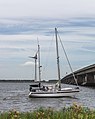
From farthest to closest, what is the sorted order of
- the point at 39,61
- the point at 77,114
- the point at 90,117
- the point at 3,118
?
the point at 39,61 → the point at 3,118 → the point at 90,117 → the point at 77,114

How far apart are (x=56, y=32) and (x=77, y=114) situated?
7514cm

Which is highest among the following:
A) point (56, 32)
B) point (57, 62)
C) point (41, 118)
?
point (56, 32)

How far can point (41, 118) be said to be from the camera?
38.6 ft

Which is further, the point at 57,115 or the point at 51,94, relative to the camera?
the point at 51,94

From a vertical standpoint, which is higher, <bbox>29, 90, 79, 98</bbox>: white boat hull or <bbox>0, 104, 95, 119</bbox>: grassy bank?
<bbox>29, 90, 79, 98</bbox>: white boat hull

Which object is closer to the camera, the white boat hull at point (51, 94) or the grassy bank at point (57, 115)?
the grassy bank at point (57, 115)

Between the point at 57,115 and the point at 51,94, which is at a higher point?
the point at 51,94

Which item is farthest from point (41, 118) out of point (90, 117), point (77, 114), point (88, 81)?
point (88, 81)

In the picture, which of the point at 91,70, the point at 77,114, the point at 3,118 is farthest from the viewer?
the point at 91,70

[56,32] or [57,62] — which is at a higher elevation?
[56,32]

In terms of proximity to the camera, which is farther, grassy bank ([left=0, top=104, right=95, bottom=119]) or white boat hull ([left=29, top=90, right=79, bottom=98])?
white boat hull ([left=29, top=90, right=79, bottom=98])

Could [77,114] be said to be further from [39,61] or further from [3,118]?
[39,61]

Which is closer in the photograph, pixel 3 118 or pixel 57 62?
pixel 3 118

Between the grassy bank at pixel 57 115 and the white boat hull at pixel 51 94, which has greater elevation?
the white boat hull at pixel 51 94
